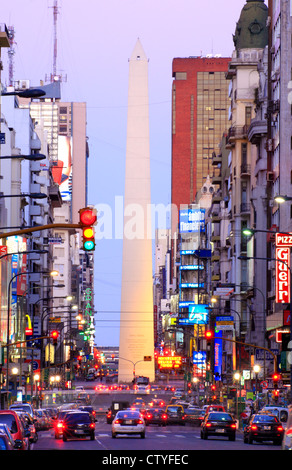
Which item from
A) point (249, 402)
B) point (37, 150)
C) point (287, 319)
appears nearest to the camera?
point (287, 319)

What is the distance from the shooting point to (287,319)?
75.2 m

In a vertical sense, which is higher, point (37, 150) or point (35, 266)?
point (37, 150)

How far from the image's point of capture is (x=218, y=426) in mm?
58469

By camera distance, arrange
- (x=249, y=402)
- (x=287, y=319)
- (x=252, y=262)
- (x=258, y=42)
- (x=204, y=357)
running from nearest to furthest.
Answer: (x=287, y=319), (x=249, y=402), (x=252, y=262), (x=258, y=42), (x=204, y=357)

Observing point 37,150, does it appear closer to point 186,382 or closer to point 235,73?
point 235,73

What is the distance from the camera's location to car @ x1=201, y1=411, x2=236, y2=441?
58188 millimetres

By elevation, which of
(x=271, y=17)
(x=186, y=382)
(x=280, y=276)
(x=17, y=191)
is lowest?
(x=186, y=382)

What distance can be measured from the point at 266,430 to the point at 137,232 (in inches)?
3658

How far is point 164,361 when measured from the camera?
633ft

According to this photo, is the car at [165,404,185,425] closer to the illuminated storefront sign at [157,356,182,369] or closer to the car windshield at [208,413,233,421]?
the car windshield at [208,413,233,421]

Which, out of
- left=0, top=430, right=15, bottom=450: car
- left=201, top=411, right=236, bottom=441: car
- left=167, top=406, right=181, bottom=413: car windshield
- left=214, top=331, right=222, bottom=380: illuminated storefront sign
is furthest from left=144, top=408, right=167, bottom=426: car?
left=214, top=331, right=222, bottom=380: illuminated storefront sign
